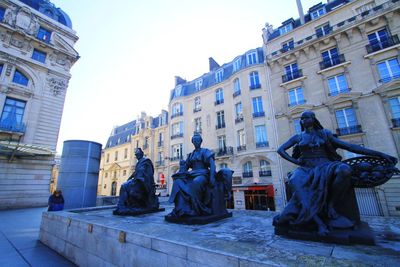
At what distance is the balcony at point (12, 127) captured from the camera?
43.9 feet

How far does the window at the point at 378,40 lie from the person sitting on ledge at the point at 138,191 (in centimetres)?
1864

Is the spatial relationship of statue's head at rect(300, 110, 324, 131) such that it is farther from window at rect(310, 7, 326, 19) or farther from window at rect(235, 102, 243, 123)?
window at rect(310, 7, 326, 19)

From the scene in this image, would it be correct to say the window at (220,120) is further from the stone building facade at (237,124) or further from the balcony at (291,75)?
the balcony at (291,75)

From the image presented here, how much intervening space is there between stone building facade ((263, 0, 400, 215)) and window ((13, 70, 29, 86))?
21.8 m

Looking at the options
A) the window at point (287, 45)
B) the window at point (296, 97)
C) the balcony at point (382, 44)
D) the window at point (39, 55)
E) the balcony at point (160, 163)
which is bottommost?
the balcony at point (160, 163)

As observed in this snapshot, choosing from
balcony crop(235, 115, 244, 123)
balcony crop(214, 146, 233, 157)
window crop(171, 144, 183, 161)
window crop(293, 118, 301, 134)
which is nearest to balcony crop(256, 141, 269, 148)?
window crop(293, 118, 301, 134)

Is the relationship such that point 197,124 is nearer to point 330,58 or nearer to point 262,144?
point 262,144

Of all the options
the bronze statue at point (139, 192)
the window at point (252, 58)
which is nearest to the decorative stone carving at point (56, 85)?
the bronze statue at point (139, 192)

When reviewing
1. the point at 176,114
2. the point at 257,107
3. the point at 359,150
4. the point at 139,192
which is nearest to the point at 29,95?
the point at 176,114

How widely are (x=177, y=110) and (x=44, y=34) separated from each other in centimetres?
1559

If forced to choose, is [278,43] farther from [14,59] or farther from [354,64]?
[14,59]

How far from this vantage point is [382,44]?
1388cm

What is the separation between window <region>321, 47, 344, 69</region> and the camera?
15.6 metres

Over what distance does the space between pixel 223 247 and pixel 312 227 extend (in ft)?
4.30
